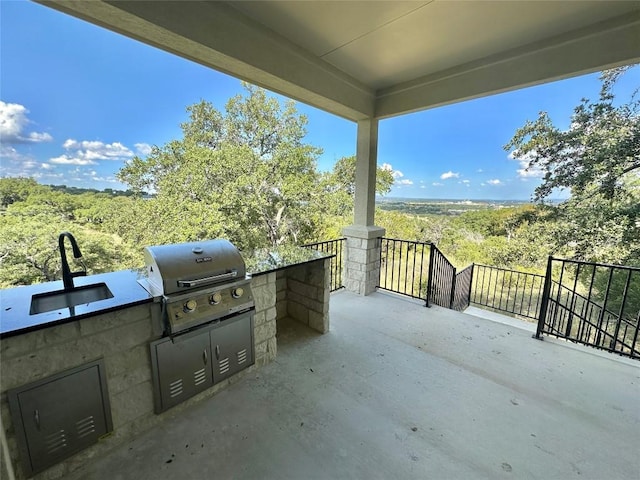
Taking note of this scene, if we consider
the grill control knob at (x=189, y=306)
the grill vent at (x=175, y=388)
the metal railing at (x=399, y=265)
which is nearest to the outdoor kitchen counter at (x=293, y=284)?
the grill control knob at (x=189, y=306)

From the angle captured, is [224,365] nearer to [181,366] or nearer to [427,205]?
[181,366]

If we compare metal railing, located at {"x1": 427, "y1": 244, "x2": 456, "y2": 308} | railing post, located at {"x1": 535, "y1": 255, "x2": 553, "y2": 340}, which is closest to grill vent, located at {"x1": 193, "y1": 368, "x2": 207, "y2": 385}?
railing post, located at {"x1": 535, "y1": 255, "x2": 553, "y2": 340}

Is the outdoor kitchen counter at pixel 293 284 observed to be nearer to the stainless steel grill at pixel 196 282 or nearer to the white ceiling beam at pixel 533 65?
the stainless steel grill at pixel 196 282

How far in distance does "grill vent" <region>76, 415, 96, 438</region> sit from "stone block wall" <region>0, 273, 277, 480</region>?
0.30ft

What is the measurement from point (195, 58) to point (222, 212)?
5.73m

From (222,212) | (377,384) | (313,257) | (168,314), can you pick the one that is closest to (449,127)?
(222,212)

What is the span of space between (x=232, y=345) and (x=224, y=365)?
14cm

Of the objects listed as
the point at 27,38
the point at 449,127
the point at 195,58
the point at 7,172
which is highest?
the point at 449,127

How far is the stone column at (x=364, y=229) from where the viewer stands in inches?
146

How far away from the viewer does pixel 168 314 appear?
1.50 meters

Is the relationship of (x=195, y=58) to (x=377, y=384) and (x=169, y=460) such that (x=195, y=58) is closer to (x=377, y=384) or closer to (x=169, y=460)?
(x=169, y=460)

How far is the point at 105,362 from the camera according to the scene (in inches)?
54.5

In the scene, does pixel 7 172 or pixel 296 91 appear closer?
pixel 296 91

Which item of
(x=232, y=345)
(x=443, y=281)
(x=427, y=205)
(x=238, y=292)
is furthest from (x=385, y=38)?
(x=427, y=205)
